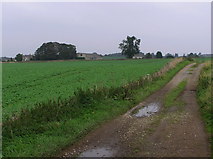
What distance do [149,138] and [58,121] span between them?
3.58 meters

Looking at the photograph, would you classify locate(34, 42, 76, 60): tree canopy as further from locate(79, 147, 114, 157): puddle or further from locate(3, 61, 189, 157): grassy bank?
locate(79, 147, 114, 157): puddle

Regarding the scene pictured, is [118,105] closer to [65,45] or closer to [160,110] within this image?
[160,110]

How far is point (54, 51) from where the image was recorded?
338ft

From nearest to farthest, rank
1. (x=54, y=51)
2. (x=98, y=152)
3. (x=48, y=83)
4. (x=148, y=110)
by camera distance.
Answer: (x=98, y=152)
(x=148, y=110)
(x=48, y=83)
(x=54, y=51)

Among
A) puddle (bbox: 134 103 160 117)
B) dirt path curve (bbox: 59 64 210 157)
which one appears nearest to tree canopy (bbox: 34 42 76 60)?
puddle (bbox: 134 103 160 117)

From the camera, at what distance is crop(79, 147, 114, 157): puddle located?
24.9 ft

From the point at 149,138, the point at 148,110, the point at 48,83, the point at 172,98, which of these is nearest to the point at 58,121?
the point at 149,138

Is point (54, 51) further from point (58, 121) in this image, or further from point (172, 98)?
point (58, 121)

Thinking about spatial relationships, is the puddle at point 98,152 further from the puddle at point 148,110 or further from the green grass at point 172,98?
the green grass at point 172,98

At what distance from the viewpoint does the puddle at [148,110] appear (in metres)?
12.6

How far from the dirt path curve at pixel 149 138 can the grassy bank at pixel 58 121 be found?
461 mm

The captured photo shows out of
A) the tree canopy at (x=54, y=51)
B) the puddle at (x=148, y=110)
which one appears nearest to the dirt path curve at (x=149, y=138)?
the puddle at (x=148, y=110)

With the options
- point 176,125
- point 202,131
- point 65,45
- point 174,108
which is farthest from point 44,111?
point 65,45

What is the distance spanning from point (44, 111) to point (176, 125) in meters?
5.29
